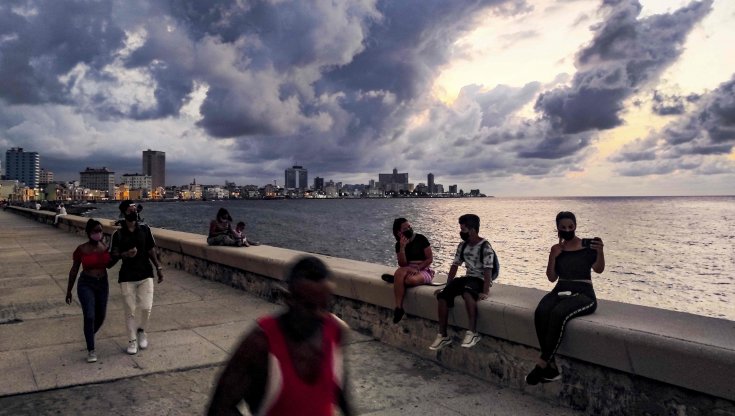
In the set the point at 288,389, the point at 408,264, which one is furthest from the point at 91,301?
the point at 288,389

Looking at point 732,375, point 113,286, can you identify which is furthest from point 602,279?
point 732,375

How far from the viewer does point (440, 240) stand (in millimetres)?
60688

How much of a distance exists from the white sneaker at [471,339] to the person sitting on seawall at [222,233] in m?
7.37

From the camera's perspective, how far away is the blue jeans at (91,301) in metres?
5.89

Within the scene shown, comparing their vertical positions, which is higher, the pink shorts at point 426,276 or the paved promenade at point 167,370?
the pink shorts at point 426,276

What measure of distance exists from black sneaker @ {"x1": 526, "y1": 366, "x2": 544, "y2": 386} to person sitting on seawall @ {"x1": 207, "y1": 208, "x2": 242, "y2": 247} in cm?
817

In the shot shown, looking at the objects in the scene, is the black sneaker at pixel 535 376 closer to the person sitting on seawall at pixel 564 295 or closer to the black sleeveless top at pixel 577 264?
the person sitting on seawall at pixel 564 295

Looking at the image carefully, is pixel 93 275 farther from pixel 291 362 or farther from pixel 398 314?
pixel 291 362

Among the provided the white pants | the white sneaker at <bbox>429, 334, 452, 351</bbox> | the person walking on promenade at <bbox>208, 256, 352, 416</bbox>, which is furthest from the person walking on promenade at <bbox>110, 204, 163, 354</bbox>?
the person walking on promenade at <bbox>208, 256, 352, 416</bbox>

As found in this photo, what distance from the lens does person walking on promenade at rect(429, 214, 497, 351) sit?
17.6ft

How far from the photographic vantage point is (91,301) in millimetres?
6023

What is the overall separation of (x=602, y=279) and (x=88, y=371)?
34.4m

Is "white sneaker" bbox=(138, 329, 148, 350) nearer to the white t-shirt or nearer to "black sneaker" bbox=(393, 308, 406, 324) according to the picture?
"black sneaker" bbox=(393, 308, 406, 324)

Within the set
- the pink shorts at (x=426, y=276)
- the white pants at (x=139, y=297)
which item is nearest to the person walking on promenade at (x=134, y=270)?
the white pants at (x=139, y=297)
